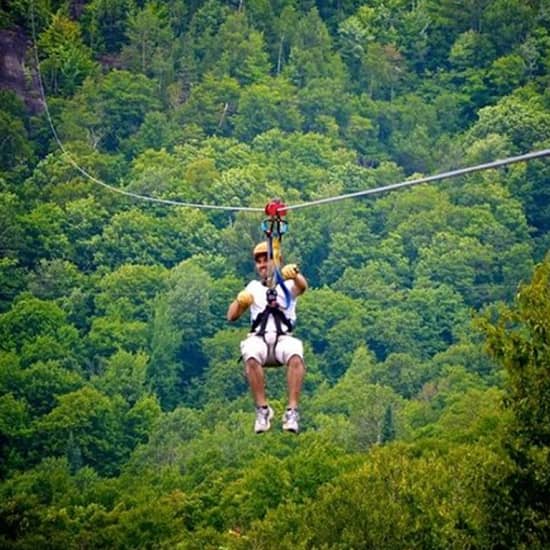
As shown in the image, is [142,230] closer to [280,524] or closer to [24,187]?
[24,187]

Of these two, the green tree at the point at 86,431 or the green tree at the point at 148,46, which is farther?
the green tree at the point at 148,46

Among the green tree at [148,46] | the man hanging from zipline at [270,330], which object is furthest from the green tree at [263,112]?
the man hanging from zipline at [270,330]

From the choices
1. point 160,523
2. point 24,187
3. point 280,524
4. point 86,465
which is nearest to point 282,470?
point 160,523

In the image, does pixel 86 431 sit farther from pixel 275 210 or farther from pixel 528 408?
pixel 275 210

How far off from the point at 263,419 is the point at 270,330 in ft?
3.24

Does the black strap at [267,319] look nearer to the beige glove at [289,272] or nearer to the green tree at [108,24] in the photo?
the beige glove at [289,272]

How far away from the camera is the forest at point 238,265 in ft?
248

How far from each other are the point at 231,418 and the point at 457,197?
4938cm

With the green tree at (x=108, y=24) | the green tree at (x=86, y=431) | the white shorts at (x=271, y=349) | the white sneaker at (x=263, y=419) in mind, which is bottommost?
the white sneaker at (x=263, y=419)

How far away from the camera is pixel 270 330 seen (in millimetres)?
25625

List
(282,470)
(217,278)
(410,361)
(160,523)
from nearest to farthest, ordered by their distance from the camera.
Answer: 1. (160,523)
2. (282,470)
3. (410,361)
4. (217,278)

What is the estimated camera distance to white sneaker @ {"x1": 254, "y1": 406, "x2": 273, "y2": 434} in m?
25.2

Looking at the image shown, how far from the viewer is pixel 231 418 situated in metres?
118

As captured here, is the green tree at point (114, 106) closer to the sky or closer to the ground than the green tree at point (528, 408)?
closer to the sky
